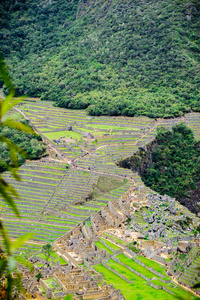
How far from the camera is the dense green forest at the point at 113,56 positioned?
8094 centimetres

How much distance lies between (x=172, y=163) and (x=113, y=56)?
116ft

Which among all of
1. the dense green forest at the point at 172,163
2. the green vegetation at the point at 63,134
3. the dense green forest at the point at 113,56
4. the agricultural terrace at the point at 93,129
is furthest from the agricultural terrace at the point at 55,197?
the dense green forest at the point at 113,56

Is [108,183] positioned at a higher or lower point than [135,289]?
lower

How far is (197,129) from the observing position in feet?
244

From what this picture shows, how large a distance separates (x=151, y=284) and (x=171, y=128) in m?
41.0

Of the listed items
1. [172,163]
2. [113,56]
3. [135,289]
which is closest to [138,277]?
[135,289]

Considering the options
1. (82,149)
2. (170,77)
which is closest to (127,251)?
(82,149)

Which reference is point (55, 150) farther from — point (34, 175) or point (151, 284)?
point (151, 284)

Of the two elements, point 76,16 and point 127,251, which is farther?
point 76,16

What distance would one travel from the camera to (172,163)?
217 feet

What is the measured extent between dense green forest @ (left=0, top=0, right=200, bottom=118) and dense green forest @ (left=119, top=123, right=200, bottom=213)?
528 cm

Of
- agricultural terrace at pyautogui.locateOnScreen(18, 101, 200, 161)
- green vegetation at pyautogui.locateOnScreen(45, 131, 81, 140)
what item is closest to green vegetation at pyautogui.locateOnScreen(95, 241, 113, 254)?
agricultural terrace at pyautogui.locateOnScreen(18, 101, 200, 161)

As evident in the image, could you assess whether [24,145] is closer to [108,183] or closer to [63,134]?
[63,134]

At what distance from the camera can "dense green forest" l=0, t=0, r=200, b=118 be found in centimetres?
8094
